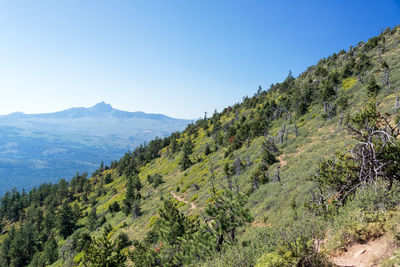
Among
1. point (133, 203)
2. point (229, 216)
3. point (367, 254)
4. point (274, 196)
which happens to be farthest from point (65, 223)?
point (367, 254)

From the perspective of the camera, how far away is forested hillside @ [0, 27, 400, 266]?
8.23m

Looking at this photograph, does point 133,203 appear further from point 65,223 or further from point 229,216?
point 229,216

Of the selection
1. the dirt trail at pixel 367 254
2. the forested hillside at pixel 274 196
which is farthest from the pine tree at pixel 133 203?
the dirt trail at pixel 367 254

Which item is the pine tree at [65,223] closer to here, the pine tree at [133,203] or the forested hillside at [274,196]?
the forested hillside at [274,196]

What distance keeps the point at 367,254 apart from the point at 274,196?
1711 centimetres

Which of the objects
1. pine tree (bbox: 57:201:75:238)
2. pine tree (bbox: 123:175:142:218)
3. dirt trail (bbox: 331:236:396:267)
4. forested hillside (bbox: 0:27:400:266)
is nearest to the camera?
dirt trail (bbox: 331:236:396:267)

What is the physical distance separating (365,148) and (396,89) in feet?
114

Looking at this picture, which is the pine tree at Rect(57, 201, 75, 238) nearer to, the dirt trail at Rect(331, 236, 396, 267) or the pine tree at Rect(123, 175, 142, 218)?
the pine tree at Rect(123, 175, 142, 218)

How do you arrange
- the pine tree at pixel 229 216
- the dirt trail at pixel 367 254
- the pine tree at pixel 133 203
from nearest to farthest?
the dirt trail at pixel 367 254 → the pine tree at pixel 229 216 → the pine tree at pixel 133 203

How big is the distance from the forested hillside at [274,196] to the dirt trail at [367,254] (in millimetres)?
171

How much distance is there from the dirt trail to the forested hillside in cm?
17

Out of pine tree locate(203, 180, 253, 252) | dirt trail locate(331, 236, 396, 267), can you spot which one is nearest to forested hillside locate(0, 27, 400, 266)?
pine tree locate(203, 180, 253, 252)

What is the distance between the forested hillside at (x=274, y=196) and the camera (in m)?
8.23

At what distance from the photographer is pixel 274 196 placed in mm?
23453
